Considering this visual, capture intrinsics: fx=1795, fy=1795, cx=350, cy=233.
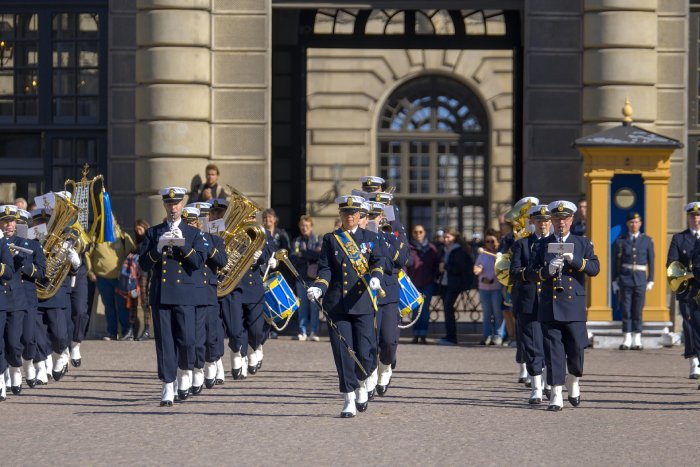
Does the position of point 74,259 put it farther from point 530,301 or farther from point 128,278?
point 128,278

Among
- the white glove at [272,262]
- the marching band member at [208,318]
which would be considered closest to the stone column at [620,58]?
the white glove at [272,262]

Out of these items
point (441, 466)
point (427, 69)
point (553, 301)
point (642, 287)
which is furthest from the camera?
point (427, 69)

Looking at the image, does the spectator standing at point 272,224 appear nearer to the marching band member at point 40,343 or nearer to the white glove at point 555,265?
the marching band member at point 40,343

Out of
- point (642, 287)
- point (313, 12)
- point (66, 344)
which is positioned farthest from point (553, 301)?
point (313, 12)

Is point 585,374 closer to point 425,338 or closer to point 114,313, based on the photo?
point 425,338

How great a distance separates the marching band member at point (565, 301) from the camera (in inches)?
592

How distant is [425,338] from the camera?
2348 cm

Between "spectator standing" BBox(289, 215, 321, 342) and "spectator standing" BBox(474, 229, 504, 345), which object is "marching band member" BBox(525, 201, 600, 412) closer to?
"spectator standing" BBox(474, 229, 504, 345)

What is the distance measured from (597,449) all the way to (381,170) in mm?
29163

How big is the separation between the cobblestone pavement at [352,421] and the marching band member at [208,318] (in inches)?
Result: 10.5

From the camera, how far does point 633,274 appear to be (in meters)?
21.8

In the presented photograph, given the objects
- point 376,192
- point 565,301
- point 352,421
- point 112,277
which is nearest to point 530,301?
point 565,301

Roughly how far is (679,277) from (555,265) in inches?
82.1

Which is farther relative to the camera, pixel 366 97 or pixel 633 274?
pixel 366 97
